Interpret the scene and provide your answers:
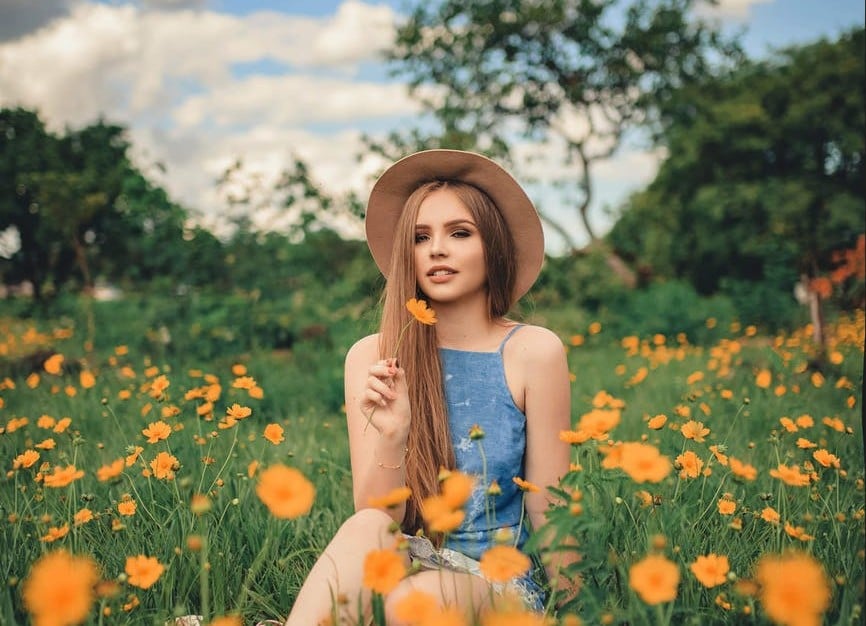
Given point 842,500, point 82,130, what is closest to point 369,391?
point 842,500

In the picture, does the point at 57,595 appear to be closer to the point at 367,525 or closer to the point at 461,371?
the point at 367,525

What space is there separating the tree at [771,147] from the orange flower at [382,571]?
37.9 feet

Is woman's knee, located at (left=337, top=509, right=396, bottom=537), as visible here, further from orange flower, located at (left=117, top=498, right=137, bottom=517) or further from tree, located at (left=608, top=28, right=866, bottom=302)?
tree, located at (left=608, top=28, right=866, bottom=302)

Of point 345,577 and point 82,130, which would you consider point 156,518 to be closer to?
point 345,577

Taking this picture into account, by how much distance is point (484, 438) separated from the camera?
5.47ft

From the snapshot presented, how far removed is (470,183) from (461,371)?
0.54 meters

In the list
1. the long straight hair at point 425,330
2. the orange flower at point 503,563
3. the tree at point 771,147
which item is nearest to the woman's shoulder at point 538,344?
the long straight hair at point 425,330

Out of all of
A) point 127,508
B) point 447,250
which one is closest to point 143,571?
point 127,508

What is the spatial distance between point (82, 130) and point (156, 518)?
739 inches

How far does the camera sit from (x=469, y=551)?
62.0 inches

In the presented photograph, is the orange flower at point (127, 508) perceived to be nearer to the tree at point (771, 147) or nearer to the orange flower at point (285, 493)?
the orange flower at point (285, 493)

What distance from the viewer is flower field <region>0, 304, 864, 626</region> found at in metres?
0.91

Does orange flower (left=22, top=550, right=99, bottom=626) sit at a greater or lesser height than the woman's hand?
lesser

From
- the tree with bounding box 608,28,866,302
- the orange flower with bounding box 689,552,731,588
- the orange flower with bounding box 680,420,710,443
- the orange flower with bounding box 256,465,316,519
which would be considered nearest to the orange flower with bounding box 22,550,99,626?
the orange flower with bounding box 256,465,316,519
